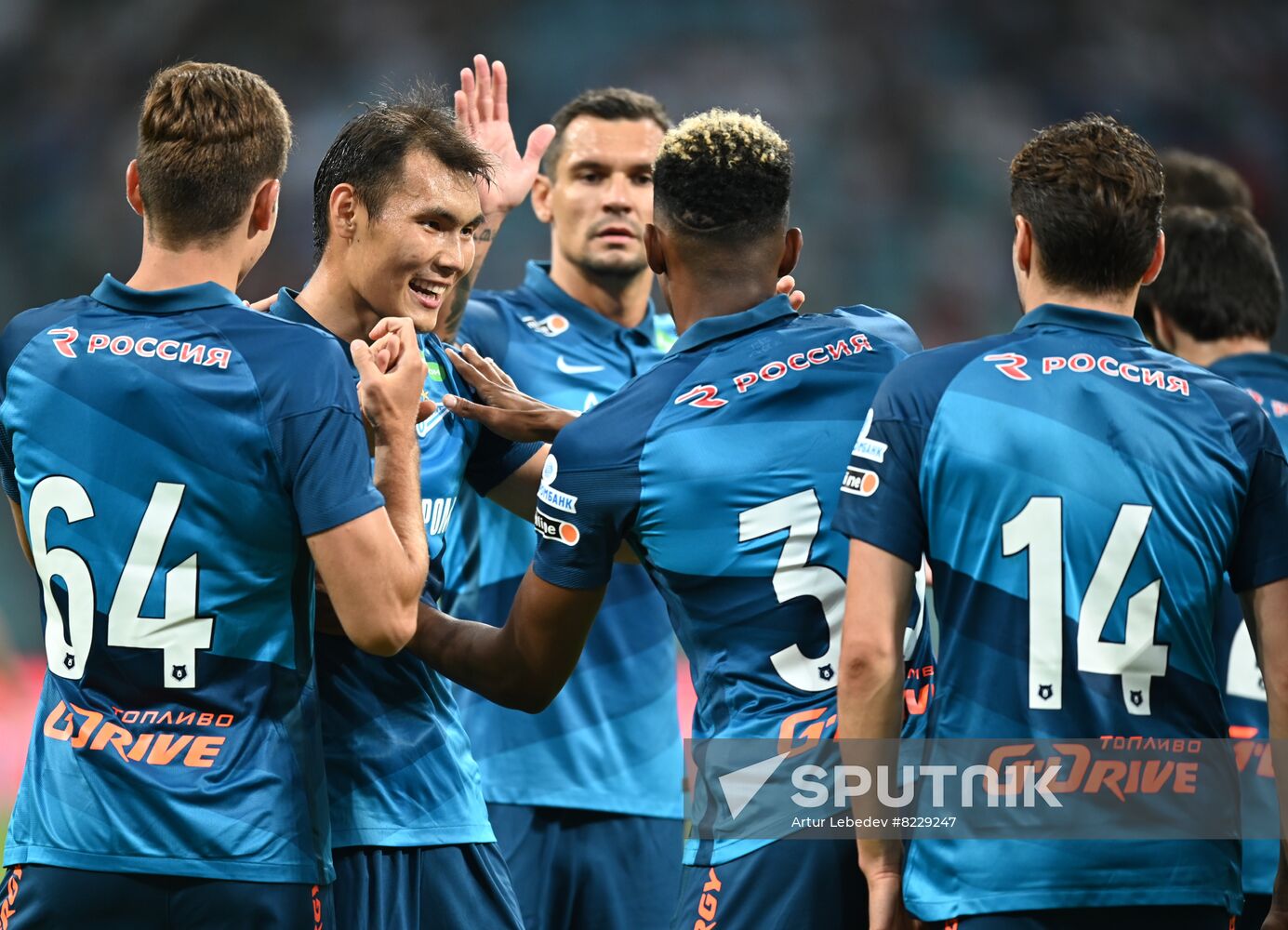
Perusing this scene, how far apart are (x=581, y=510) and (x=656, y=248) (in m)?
0.67

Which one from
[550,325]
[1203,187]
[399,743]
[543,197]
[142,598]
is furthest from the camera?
[543,197]

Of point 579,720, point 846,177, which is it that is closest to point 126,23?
point 846,177

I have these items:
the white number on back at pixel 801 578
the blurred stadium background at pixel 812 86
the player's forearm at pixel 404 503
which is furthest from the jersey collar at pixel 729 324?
the blurred stadium background at pixel 812 86

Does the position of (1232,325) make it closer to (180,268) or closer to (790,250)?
(790,250)

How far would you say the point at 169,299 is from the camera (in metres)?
3.00

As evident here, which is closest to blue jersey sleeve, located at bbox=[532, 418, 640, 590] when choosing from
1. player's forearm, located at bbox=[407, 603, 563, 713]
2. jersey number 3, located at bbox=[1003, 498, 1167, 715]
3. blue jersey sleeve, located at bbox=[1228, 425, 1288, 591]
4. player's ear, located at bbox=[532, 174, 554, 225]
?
player's forearm, located at bbox=[407, 603, 563, 713]

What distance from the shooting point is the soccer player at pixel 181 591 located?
2875 mm

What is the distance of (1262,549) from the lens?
2.96m

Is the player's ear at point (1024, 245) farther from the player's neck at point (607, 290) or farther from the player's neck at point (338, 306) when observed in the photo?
the player's neck at point (607, 290)

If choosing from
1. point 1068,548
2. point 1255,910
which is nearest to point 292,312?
point 1068,548

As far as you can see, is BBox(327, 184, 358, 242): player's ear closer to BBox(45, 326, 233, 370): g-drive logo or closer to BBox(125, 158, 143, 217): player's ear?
BBox(125, 158, 143, 217): player's ear

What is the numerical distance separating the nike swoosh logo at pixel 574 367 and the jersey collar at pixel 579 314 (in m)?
0.15

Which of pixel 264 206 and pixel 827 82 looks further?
pixel 827 82

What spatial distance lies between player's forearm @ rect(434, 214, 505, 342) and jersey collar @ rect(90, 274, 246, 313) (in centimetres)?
139
